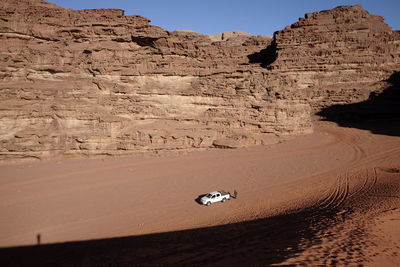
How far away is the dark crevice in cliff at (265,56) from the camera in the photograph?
46.3 m

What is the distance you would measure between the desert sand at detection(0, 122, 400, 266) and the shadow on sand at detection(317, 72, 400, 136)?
16.1 meters

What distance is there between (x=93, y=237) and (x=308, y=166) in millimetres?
13682

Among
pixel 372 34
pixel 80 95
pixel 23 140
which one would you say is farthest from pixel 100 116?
pixel 372 34

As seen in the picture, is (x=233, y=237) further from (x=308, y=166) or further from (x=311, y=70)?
(x=311, y=70)

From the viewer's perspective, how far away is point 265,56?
48562mm

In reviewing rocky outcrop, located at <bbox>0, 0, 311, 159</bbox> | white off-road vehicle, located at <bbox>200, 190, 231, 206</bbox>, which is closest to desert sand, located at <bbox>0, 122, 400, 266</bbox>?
white off-road vehicle, located at <bbox>200, 190, 231, 206</bbox>

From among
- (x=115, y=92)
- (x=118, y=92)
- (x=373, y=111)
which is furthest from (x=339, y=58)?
(x=115, y=92)

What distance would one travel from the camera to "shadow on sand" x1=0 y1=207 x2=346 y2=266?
264 inches

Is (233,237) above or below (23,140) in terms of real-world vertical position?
below

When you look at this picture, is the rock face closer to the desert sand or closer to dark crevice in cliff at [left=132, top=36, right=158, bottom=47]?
dark crevice in cliff at [left=132, top=36, right=158, bottom=47]

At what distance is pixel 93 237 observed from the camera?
941 centimetres

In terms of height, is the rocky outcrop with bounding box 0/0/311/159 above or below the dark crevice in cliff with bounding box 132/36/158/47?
below

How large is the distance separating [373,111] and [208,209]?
114 feet

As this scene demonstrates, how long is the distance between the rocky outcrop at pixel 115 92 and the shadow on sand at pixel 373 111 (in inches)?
593
